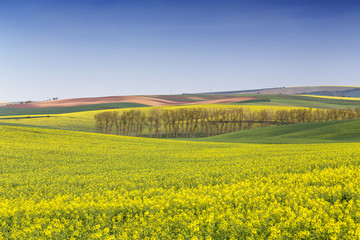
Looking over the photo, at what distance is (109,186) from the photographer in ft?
50.5

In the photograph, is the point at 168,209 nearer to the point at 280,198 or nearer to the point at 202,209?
the point at 202,209

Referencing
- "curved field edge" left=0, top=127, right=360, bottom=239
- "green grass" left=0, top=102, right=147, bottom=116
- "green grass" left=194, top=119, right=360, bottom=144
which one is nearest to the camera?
"curved field edge" left=0, top=127, right=360, bottom=239

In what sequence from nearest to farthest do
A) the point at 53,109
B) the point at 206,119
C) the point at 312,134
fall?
1. the point at 312,134
2. the point at 206,119
3. the point at 53,109

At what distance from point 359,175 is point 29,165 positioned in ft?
74.0

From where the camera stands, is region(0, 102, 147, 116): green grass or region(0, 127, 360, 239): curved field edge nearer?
region(0, 127, 360, 239): curved field edge

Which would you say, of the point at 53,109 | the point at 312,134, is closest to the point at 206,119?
the point at 312,134

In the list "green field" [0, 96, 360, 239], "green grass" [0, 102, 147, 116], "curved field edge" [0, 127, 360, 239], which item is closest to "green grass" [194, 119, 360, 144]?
"green field" [0, 96, 360, 239]

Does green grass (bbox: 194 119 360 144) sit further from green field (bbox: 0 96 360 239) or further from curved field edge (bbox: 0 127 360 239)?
curved field edge (bbox: 0 127 360 239)

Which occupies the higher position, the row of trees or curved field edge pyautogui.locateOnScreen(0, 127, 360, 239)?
curved field edge pyautogui.locateOnScreen(0, 127, 360, 239)

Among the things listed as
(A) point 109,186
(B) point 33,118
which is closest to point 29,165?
(A) point 109,186

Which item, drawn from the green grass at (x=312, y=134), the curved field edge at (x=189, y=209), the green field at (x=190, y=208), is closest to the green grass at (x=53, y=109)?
the green grass at (x=312, y=134)

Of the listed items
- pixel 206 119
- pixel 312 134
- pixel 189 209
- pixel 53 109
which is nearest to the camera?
pixel 189 209

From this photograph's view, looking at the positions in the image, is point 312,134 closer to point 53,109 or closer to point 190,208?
point 190,208

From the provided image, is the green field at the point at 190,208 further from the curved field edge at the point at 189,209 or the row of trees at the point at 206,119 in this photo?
the row of trees at the point at 206,119
